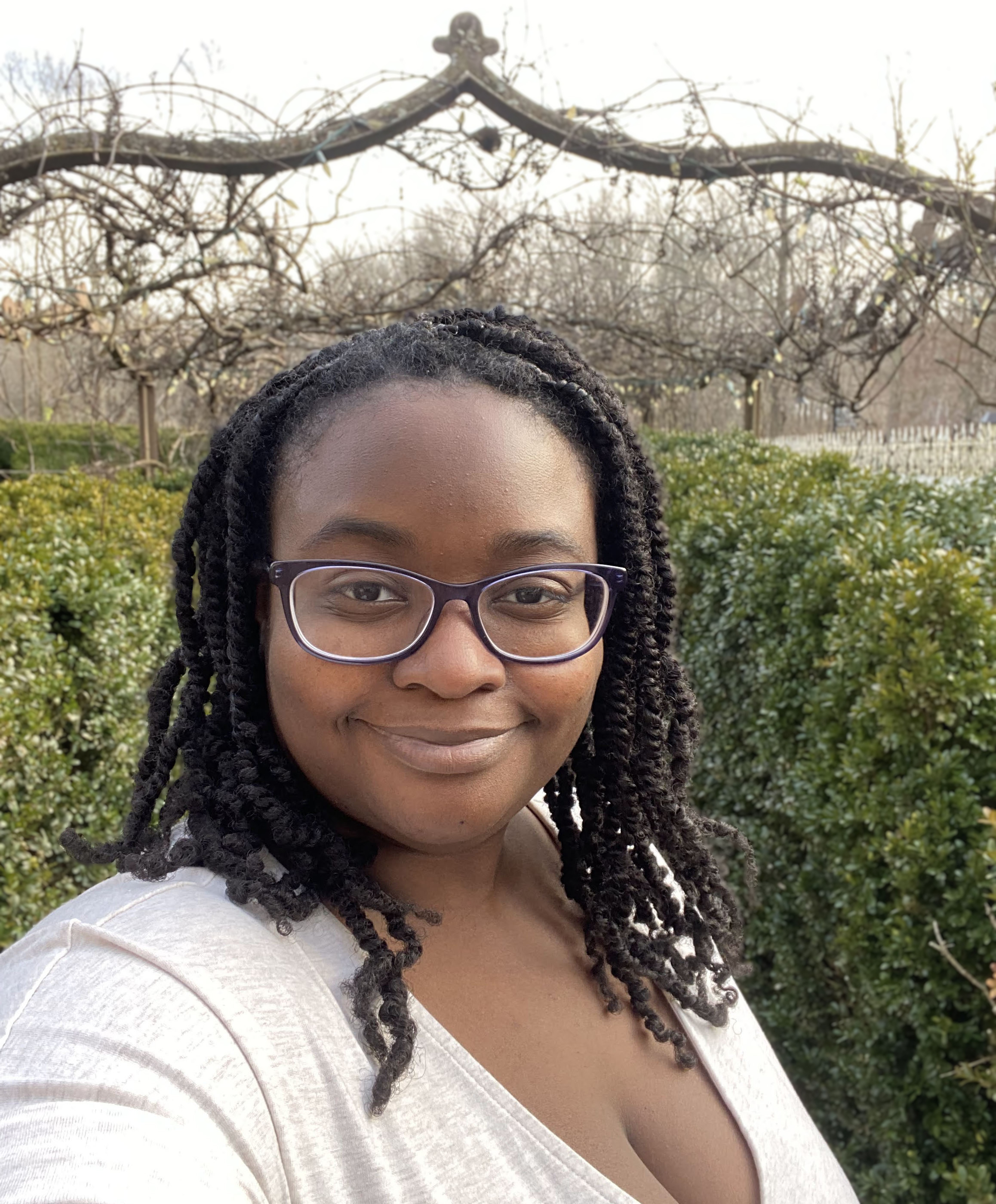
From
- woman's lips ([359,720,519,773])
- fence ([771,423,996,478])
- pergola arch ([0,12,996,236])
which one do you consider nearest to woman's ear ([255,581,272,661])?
woman's lips ([359,720,519,773])

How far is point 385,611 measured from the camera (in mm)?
1176

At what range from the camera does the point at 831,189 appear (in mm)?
5715

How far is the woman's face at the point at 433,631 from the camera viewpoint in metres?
1.15

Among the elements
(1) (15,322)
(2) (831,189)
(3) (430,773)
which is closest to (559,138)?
(2) (831,189)

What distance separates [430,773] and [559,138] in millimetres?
5281

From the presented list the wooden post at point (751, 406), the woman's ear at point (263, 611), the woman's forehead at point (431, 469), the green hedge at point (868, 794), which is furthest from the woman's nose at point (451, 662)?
the wooden post at point (751, 406)

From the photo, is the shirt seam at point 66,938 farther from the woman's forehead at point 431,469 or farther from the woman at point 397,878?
the woman's forehead at point 431,469

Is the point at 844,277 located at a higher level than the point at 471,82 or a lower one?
lower

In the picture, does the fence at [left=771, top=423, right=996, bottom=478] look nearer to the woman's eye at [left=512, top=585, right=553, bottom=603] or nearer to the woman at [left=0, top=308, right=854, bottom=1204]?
the woman at [left=0, top=308, right=854, bottom=1204]

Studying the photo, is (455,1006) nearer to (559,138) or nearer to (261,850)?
(261,850)

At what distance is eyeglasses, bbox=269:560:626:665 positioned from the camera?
1.16 meters

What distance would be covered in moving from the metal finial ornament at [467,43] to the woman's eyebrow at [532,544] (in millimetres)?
4754

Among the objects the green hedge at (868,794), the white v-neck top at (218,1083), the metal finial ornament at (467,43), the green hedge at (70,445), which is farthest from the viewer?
the green hedge at (70,445)

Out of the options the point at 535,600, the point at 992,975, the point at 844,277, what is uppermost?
the point at 844,277
